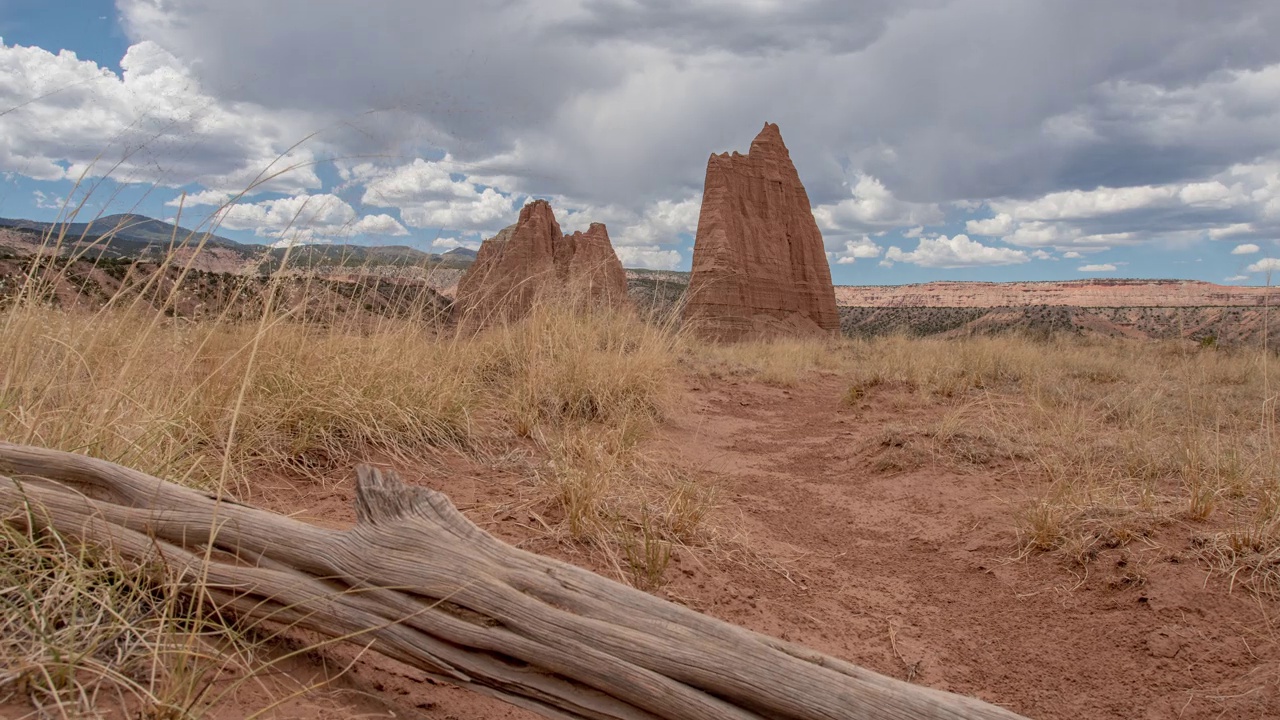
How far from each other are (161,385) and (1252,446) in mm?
5842

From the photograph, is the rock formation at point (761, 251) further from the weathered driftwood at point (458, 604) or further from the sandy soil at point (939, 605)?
the weathered driftwood at point (458, 604)

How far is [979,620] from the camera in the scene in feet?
9.55

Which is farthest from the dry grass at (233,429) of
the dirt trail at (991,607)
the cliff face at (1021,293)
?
the cliff face at (1021,293)

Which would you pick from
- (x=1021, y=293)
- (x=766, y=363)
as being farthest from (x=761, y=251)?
(x=1021, y=293)

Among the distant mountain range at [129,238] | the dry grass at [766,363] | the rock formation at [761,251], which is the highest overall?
the rock formation at [761,251]

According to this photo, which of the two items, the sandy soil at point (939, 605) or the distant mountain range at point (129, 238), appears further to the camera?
the distant mountain range at point (129, 238)

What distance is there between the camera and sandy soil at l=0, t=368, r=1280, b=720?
2.18 meters

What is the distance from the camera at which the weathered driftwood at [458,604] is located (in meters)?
1.54

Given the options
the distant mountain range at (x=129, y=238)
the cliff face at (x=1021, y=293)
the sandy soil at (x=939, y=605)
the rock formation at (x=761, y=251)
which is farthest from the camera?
the cliff face at (x=1021, y=293)

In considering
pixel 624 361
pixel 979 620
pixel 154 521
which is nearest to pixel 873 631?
pixel 979 620

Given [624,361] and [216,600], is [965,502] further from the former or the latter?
[216,600]

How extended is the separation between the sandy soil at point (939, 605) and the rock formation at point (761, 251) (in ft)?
74.2

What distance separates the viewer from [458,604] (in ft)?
5.56

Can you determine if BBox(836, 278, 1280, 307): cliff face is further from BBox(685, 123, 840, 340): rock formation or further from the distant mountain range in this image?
the distant mountain range
